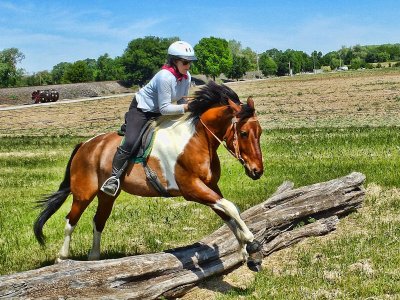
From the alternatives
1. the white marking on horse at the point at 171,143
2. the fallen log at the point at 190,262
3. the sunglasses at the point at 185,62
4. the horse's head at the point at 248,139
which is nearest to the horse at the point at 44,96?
the fallen log at the point at 190,262

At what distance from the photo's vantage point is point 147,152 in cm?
754

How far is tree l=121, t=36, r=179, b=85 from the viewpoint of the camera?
125 m

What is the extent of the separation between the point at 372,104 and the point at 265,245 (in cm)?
3376

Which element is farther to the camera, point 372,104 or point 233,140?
point 372,104

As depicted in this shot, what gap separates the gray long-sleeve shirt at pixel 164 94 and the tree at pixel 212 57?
516 feet

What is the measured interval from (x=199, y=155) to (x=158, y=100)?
0.99m

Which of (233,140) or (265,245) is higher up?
(233,140)

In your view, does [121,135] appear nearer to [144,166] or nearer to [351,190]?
[144,166]

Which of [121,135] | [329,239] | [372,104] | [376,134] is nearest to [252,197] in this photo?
[329,239]

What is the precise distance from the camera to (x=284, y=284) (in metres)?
6.95

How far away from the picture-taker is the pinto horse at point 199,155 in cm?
678

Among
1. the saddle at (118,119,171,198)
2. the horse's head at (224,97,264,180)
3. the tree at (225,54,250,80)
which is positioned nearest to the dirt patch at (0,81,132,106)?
the tree at (225,54,250,80)

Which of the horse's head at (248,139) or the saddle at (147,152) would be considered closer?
the horse's head at (248,139)

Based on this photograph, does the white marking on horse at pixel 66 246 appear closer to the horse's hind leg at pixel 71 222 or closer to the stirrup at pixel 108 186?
the horse's hind leg at pixel 71 222
